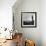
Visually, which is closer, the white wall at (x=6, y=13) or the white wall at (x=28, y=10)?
the white wall at (x=6, y=13)

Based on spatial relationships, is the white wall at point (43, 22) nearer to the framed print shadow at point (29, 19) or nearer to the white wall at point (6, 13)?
the framed print shadow at point (29, 19)

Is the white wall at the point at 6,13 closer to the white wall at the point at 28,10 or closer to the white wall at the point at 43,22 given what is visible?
the white wall at the point at 28,10

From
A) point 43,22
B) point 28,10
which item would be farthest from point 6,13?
point 43,22

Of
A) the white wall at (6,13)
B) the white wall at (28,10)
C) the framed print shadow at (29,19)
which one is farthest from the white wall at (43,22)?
the white wall at (6,13)

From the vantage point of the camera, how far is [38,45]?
5438 millimetres

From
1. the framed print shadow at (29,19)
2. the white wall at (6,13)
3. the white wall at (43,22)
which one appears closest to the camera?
the white wall at (6,13)

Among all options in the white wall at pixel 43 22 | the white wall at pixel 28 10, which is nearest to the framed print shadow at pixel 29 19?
the white wall at pixel 28 10

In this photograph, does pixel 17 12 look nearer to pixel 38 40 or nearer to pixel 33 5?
pixel 33 5

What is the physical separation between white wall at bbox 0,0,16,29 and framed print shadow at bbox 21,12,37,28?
1.30 metres

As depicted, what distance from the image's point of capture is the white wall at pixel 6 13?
408 centimetres

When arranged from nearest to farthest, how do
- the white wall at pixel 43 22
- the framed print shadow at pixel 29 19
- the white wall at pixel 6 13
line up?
the white wall at pixel 6 13 → the white wall at pixel 43 22 → the framed print shadow at pixel 29 19

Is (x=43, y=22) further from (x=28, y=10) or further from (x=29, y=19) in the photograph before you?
(x=28, y=10)

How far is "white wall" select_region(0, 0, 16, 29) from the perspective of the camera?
4078mm

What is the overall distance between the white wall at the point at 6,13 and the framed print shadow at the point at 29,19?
1.30m
